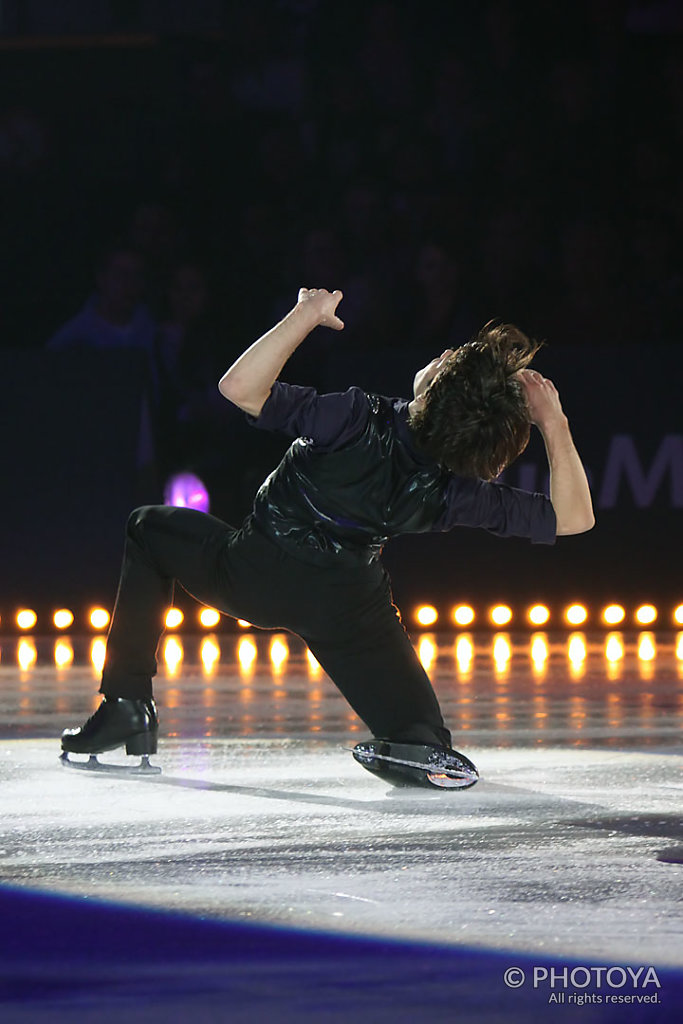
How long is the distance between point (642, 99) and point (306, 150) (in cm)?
220

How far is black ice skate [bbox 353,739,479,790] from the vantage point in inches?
148

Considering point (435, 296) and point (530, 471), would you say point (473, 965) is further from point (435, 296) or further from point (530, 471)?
point (435, 296)

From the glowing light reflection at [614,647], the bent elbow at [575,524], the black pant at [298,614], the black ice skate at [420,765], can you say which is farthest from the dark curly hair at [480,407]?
the glowing light reflection at [614,647]

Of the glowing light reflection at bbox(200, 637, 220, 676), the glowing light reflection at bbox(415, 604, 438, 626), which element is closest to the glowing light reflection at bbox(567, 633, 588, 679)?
the glowing light reflection at bbox(415, 604, 438, 626)

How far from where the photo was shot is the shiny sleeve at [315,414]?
3459mm

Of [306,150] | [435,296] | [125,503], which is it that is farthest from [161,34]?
[125,503]

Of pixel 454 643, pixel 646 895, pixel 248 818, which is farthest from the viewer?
pixel 454 643

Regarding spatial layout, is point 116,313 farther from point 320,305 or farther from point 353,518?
point 320,305

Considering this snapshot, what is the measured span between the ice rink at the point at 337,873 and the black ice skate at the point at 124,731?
79mm

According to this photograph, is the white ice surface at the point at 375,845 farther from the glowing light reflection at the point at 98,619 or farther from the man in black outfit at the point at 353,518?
the glowing light reflection at the point at 98,619

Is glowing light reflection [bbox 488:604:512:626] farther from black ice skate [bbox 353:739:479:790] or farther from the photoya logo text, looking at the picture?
black ice skate [bbox 353:739:479:790]

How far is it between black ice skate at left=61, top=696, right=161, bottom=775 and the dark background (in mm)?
4756

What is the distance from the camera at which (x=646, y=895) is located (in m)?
2.75
